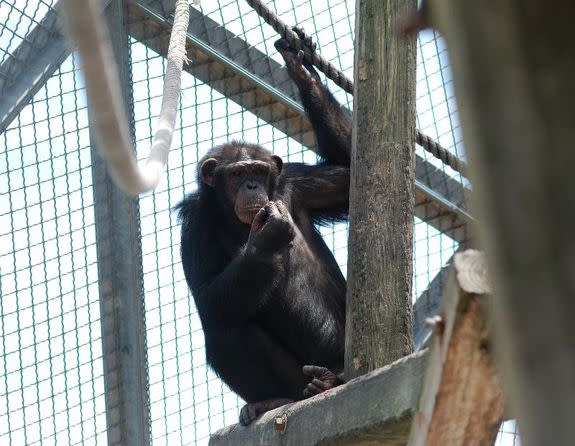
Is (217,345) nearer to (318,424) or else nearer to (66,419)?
(66,419)

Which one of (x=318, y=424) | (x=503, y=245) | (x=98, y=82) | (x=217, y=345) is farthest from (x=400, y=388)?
(x=503, y=245)

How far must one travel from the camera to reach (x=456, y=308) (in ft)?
5.12

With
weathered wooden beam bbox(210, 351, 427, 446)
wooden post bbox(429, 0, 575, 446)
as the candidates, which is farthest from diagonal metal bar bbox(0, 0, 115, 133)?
wooden post bbox(429, 0, 575, 446)

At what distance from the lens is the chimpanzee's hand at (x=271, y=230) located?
13.0 feet

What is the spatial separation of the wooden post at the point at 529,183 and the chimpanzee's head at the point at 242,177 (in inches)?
156

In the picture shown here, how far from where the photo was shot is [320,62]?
14.1 ft

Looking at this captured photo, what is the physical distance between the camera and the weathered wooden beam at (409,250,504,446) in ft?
4.85

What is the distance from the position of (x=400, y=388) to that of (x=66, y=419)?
2.52 m

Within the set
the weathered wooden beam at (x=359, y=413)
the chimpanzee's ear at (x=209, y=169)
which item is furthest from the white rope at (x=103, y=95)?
the chimpanzee's ear at (x=209, y=169)

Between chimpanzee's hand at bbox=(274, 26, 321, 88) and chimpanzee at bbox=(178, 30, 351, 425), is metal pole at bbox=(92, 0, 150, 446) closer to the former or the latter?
chimpanzee at bbox=(178, 30, 351, 425)

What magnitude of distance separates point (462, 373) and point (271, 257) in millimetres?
2429

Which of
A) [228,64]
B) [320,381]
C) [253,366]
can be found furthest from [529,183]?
[228,64]

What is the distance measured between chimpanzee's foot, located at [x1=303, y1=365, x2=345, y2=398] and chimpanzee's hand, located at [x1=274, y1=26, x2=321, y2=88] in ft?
4.93

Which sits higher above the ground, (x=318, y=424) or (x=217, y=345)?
(x=217, y=345)
